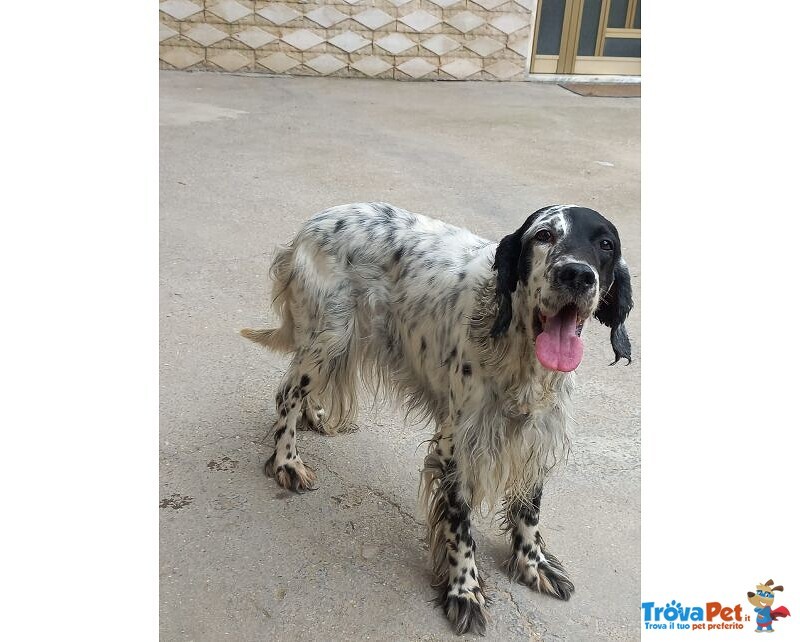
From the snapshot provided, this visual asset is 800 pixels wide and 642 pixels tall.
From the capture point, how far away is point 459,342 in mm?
2719

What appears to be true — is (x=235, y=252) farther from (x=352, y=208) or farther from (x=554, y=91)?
(x=554, y=91)

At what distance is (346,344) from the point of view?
3.15 m

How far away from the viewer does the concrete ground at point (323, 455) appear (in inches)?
106

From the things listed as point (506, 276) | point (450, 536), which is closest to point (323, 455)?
point (450, 536)

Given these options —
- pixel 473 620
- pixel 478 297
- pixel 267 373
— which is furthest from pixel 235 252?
pixel 473 620

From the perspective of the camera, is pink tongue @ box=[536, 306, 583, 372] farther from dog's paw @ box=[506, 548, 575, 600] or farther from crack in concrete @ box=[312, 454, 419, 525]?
crack in concrete @ box=[312, 454, 419, 525]

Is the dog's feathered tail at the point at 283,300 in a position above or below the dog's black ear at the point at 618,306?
below

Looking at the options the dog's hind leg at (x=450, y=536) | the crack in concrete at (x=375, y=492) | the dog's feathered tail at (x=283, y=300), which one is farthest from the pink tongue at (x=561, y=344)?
the dog's feathered tail at (x=283, y=300)

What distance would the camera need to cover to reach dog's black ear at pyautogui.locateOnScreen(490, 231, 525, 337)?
247 cm

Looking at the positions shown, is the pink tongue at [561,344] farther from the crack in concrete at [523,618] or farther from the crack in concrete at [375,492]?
the crack in concrete at [375,492]

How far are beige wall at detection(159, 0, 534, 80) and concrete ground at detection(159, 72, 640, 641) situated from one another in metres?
3.28
